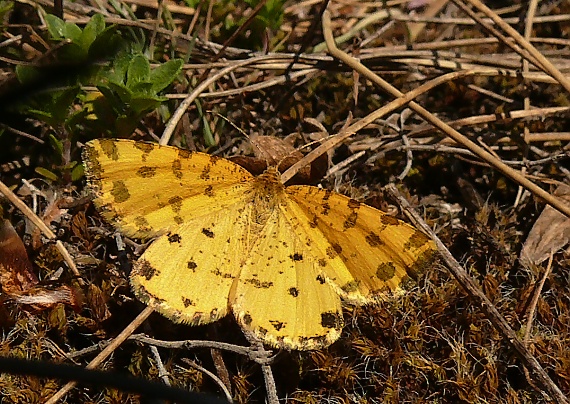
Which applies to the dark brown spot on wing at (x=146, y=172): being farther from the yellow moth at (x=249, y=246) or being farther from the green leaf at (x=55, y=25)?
the green leaf at (x=55, y=25)

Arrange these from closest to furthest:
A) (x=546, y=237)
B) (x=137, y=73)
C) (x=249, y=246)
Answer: (x=249, y=246), (x=137, y=73), (x=546, y=237)

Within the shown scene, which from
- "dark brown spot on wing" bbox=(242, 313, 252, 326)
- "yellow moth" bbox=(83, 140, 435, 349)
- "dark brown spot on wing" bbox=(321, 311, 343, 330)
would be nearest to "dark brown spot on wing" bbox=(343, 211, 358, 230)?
"yellow moth" bbox=(83, 140, 435, 349)

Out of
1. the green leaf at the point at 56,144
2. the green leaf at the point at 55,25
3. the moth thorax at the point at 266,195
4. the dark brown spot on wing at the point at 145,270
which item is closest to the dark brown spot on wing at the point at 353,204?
the moth thorax at the point at 266,195

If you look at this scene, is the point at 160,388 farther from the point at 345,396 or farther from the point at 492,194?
the point at 492,194

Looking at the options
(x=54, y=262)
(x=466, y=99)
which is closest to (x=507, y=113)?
(x=466, y=99)

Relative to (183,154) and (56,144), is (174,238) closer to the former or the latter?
(183,154)

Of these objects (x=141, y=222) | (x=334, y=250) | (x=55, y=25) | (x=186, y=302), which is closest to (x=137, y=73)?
(x=55, y=25)
